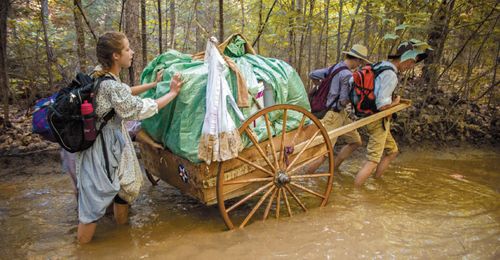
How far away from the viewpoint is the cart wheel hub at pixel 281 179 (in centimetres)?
327

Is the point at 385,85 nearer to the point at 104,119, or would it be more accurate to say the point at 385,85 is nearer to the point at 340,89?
the point at 340,89

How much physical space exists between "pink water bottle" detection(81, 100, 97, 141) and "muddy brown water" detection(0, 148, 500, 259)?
0.99m

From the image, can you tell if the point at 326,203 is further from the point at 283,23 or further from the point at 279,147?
the point at 283,23

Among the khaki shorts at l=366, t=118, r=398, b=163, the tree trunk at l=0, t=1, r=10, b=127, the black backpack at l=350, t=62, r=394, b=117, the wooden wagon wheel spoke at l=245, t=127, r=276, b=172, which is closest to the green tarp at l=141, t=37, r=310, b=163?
the wooden wagon wheel spoke at l=245, t=127, r=276, b=172

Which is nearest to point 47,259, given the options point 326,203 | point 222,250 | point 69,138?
point 69,138

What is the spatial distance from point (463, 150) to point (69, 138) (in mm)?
6228

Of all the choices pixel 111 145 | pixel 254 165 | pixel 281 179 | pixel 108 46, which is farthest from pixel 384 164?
pixel 108 46

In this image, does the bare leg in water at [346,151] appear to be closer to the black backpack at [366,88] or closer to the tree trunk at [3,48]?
the black backpack at [366,88]

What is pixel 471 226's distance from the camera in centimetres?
348

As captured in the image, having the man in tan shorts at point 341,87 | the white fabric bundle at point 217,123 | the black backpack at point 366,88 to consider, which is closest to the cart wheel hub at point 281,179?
the white fabric bundle at point 217,123

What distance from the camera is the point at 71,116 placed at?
2562 millimetres

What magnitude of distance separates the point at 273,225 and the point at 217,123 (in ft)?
4.06

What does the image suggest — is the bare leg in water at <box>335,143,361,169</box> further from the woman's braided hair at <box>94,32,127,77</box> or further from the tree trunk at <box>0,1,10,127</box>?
the tree trunk at <box>0,1,10,127</box>

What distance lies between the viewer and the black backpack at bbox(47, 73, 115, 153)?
256 centimetres
